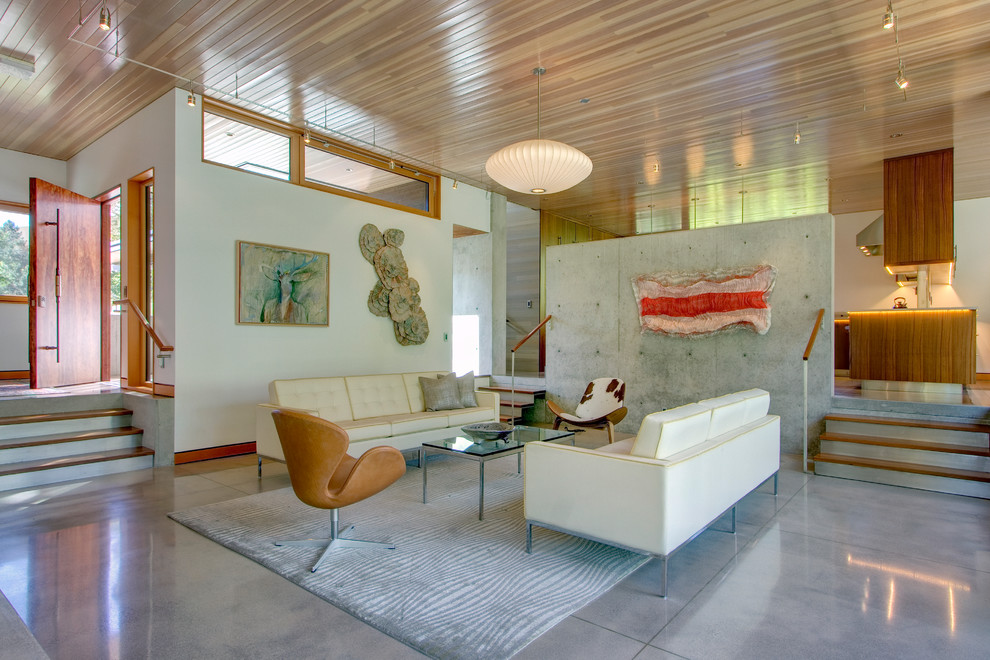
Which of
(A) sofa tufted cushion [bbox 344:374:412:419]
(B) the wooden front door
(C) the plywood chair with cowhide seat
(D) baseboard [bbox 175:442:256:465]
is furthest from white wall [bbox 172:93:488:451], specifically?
(C) the plywood chair with cowhide seat

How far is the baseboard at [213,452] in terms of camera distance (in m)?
5.29

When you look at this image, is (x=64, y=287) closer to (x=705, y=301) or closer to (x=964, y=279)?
(x=705, y=301)

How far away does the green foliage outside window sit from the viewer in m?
7.09

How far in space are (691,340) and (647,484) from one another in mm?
4511

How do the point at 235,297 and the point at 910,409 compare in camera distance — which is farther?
the point at 235,297

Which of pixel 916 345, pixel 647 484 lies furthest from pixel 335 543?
pixel 916 345

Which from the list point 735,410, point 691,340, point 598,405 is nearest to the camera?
point 735,410

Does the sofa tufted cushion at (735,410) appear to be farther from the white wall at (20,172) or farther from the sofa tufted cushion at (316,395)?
the white wall at (20,172)

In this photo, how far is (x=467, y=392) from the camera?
6.08 metres

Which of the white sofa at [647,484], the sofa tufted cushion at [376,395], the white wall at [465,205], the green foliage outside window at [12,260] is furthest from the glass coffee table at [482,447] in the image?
the green foliage outside window at [12,260]

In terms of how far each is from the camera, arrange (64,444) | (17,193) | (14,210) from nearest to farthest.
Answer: (64,444)
(17,193)
(14,210)

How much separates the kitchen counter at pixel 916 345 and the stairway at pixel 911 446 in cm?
152

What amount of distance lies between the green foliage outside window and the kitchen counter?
11.1 m

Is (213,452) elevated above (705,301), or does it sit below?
below
